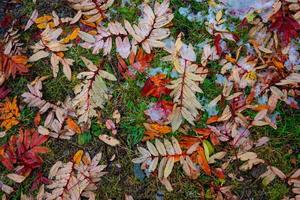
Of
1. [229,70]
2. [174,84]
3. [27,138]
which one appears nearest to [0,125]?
[27,138]

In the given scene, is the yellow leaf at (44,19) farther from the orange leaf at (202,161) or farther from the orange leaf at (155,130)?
the orange leaf at (202,161)

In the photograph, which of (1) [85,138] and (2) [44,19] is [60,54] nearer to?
(2) [44,19]

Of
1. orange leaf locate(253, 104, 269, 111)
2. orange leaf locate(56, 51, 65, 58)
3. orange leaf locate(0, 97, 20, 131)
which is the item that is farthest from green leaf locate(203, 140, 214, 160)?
orange leaf locate(0, 97, 20, 131)

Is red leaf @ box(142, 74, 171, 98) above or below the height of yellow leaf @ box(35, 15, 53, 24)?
below

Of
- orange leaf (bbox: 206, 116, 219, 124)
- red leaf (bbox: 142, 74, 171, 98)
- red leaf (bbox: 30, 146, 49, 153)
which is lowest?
red leaf (bbox: 30, 146, 49, 153)

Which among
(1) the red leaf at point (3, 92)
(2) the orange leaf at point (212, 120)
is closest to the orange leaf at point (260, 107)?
(2) the orange leaf at point (212, 120)

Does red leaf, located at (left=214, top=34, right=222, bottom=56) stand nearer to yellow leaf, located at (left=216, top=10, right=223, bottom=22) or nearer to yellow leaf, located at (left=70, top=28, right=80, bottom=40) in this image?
yellow leaf, located at (left=216, top=10, right=223, bottom=22)

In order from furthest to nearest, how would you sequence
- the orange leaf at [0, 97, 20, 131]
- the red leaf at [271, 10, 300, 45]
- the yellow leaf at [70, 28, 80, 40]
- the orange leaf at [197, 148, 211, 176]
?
the yellow leaf at [70, 28, 80, 40] → the orange leaf at [0, 97, 20, 131] → the red leaf at [271, 10, 300, 45] → the orange leaf at [197, 148, 211, 176]

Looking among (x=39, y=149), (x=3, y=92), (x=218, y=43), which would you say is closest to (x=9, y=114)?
(x=3, y=92)
